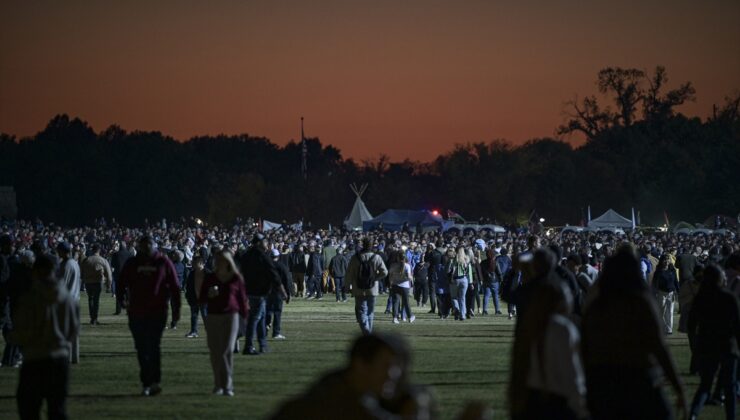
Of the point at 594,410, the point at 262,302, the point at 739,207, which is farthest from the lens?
the point at 739,207

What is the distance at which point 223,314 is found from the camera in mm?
17422

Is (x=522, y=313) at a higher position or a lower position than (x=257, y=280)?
lower

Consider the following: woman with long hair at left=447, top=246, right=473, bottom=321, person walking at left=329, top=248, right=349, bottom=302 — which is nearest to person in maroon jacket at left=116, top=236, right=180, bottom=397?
woman with long hair at left=447, top=246, right=473, bottom=321

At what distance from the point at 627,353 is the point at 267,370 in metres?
11.1

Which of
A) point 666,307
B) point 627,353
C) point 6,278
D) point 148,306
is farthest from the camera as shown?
point 666,307

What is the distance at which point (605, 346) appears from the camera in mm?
9969

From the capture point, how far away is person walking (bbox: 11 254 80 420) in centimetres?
1157

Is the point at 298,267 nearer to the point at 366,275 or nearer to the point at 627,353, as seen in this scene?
the point at 366,275

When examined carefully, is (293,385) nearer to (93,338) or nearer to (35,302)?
(35,302)

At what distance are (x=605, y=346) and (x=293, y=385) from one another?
8.86 meters

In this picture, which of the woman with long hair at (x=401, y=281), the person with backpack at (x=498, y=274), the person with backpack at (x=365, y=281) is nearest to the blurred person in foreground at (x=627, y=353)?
the person with backpack at (x=365, y=281)

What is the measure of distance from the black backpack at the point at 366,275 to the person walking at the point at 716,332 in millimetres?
12549

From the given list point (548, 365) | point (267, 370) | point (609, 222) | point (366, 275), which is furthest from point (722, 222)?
point (548, 365)

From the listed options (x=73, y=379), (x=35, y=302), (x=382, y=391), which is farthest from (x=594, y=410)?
(x=73, y=379)
